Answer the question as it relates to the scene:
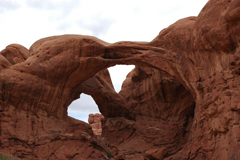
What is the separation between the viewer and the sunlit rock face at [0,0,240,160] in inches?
343

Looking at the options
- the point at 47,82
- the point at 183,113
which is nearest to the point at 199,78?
the point at 183,113

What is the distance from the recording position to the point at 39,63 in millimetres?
12570

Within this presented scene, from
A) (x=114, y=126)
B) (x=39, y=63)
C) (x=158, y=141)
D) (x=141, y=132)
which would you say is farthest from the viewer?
(x=114, y=126)

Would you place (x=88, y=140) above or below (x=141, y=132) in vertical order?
above

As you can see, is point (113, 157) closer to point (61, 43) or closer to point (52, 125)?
point (52, 125)

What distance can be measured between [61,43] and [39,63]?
1535mm

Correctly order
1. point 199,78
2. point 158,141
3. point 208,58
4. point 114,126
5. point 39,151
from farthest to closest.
Result: point 114,126
point 158,141
point 39,151
point 199,78
point 208,58

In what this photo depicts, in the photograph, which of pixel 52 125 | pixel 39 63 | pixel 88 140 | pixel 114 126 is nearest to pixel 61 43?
pixel 39 63

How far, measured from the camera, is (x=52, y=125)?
1258 centimetres

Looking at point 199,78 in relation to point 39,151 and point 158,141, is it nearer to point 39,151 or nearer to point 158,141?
point 158,141

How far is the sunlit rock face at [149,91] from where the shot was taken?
8.72 metres

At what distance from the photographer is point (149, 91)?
17656mm

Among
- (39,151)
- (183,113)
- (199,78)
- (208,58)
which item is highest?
(208,58)

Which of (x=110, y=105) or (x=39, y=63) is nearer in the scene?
(x=39, y=63)
